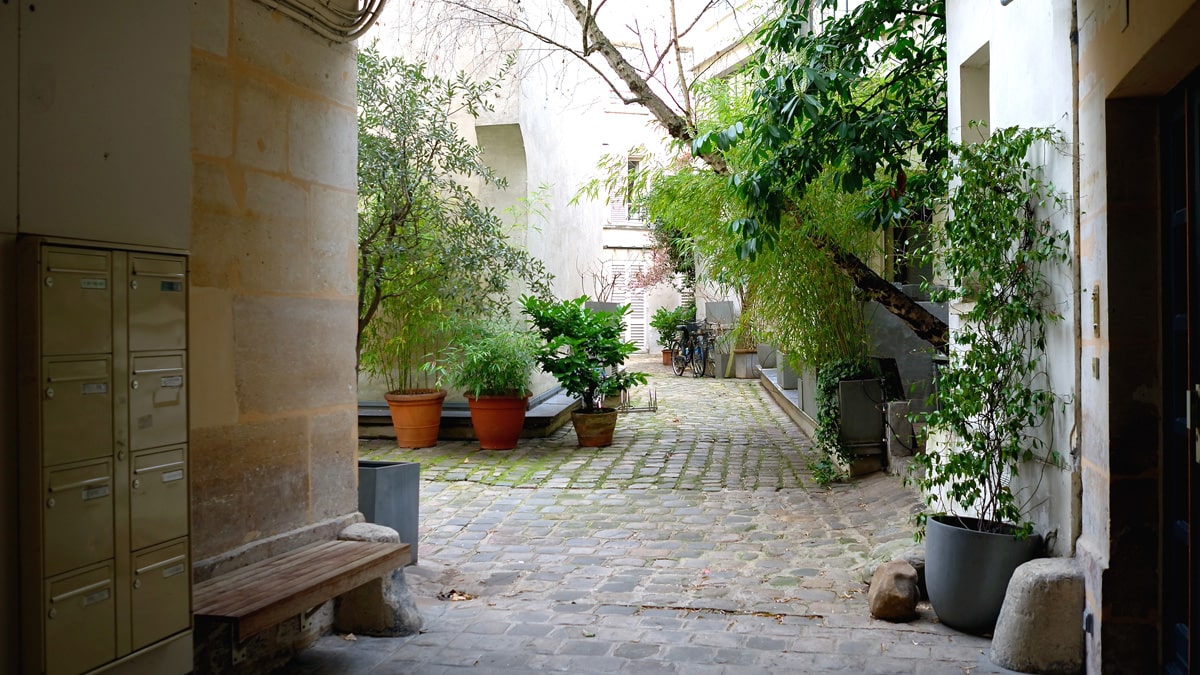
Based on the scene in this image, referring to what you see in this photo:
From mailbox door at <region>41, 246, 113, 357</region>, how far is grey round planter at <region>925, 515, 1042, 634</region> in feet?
10.5

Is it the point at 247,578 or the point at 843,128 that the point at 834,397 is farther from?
the point at 247,578

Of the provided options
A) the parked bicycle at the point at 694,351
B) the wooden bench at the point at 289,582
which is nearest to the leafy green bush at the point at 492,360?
the wooden bench at the point at 289,582

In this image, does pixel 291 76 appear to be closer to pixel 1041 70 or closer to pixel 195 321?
pixel 195 321

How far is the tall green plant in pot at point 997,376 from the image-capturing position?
3.57 m

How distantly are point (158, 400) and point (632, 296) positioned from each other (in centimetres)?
2232

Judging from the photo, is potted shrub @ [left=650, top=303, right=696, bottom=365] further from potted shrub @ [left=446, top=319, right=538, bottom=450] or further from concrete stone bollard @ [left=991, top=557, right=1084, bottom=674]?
concrete stone bollard @ [left=991, top=557, right=1084, bottom=674]

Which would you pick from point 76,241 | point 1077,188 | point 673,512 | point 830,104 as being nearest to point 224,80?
point 76,241

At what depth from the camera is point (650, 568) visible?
4.89 meters

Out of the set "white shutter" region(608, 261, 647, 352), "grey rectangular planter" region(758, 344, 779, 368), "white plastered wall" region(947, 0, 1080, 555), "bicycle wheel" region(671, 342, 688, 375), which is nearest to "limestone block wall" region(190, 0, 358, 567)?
"white plastered wall" region(947, 0, 1080, 555)

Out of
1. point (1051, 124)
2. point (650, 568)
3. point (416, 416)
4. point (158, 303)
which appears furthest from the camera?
point (416, 416)

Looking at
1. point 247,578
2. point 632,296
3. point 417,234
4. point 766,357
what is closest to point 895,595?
point 247,578

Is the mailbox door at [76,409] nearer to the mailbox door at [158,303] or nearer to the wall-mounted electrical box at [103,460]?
the wall-mounted electrical box at [103,460]

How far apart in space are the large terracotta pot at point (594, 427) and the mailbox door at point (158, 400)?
6.49 meters

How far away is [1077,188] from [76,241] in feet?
10.9
